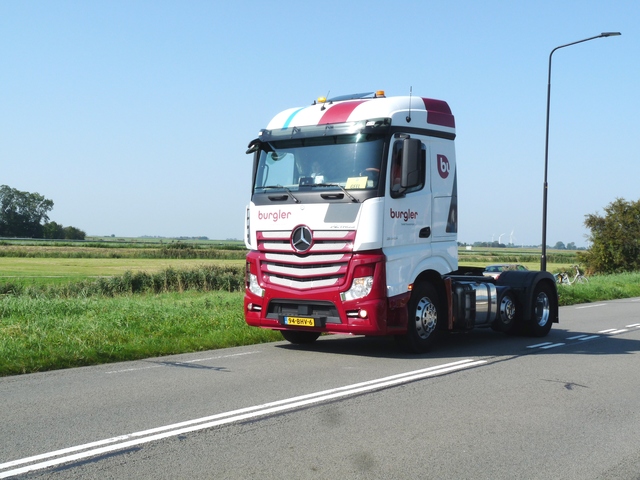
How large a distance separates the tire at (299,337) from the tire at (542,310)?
420 cm

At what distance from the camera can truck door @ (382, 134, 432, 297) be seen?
33.4 ft

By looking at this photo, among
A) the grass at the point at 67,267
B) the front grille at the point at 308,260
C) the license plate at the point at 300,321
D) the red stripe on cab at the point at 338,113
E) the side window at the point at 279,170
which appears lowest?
the grass at the point at 67,267

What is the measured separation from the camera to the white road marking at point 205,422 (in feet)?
16.9

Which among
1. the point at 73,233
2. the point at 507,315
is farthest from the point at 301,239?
the point at 73,233

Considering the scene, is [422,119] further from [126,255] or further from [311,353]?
[126,255]

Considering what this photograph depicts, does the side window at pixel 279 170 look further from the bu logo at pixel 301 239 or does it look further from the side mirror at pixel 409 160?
the side mirror at pixel 409 160

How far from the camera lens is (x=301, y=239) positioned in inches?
409

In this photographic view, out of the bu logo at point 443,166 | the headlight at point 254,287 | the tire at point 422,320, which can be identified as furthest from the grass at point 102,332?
the bu logo at point 443,166

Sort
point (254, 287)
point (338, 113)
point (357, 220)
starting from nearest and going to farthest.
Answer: point (357, 220)
point (338, 113)
point (254, 287)

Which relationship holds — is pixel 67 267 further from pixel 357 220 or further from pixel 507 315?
pixel 357 220

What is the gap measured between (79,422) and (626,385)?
6139 mm

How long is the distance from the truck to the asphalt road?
692 mm

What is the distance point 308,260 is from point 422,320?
198 centimetres

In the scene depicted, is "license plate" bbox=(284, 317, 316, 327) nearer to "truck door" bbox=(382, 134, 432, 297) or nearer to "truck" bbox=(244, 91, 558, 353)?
"truck" bbox=(244, 91, 558, 353)
